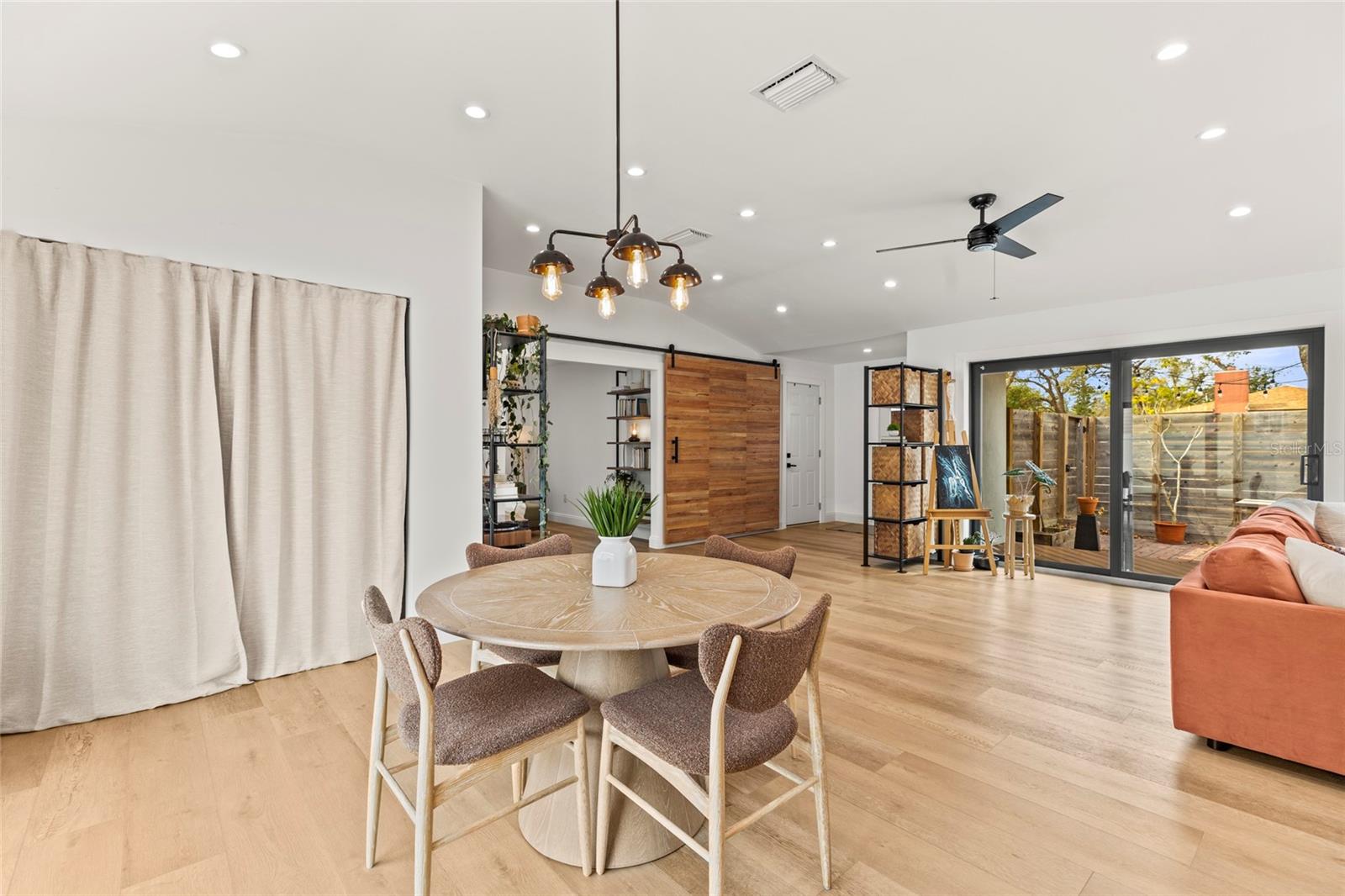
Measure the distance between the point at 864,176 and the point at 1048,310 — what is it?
315 cm

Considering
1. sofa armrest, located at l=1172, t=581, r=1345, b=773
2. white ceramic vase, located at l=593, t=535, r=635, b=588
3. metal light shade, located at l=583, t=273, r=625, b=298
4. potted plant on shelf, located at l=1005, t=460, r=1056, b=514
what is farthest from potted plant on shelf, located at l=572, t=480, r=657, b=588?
potted plant on shelf, located at l=1005, t=460, r=1056, b=514

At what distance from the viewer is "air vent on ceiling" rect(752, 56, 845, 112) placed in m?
2.68

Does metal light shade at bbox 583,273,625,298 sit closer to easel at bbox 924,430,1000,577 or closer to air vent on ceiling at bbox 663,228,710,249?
air vent on ceiling at bbox 663,228,710,249

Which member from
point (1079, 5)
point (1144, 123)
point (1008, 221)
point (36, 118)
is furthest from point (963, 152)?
point (36, 118)

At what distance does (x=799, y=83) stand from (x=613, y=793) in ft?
9.69

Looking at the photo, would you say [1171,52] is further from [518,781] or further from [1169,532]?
[1169,532]

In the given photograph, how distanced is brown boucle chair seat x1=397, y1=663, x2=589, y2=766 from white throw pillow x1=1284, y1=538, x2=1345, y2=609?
2761 mm

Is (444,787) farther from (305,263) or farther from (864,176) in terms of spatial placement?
(864,176)

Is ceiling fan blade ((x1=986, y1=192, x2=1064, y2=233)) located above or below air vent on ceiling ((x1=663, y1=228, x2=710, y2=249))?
below

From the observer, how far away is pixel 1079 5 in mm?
2281

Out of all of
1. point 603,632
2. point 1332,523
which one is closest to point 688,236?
point 603,632

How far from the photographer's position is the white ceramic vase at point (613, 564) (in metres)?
2.16

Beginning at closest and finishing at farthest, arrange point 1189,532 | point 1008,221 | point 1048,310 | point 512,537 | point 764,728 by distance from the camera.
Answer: point 764,728
point 1008,221
point 512,537
point 1189,532
point 1048,310

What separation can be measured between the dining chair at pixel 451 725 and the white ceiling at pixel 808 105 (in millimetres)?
2288
